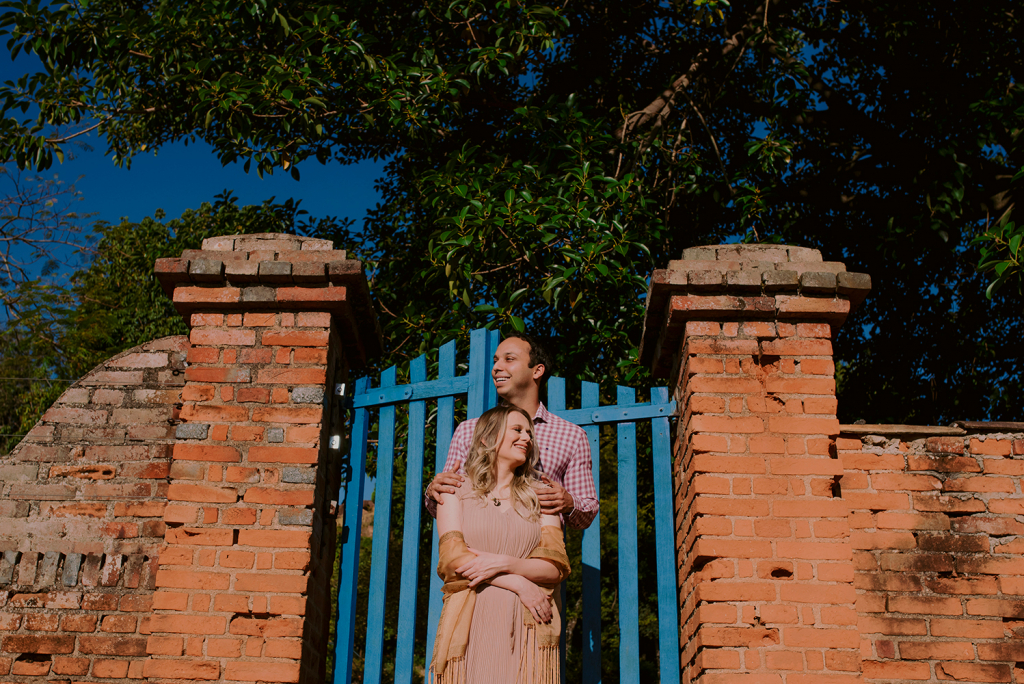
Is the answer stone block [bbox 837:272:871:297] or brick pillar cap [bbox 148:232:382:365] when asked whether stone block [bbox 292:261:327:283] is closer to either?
brick pillar cap [bbox 148:232:382:365]

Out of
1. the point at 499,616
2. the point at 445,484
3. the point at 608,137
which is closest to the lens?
the point at 499,616

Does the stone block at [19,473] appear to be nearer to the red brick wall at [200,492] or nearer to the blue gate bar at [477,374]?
the red brick wall at [200,492]

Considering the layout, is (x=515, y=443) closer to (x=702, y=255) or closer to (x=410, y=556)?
(x=410, y=556)

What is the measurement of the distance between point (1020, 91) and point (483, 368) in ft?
16.5

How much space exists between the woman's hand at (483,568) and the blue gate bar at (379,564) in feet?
2.33

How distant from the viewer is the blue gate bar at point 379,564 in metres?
3.47

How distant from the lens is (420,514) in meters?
3.60

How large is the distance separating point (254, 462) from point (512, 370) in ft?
3.73

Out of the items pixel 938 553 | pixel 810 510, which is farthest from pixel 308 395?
pixel 938 553

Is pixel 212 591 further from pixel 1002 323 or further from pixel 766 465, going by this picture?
pixel 1002 323

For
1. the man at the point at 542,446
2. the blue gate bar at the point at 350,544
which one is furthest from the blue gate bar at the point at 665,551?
the blue gate bar at the point at 350,544

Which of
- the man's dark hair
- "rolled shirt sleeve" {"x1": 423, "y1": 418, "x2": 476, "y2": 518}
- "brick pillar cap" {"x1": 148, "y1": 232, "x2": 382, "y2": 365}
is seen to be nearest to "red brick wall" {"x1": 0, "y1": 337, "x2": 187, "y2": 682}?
"brick pillar cap" {"x1": 148, "y1": 232, "x2": 382, "y2": 365}

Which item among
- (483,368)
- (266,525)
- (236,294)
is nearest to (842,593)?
(483,368)

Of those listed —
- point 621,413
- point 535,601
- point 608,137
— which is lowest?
point 535,601
